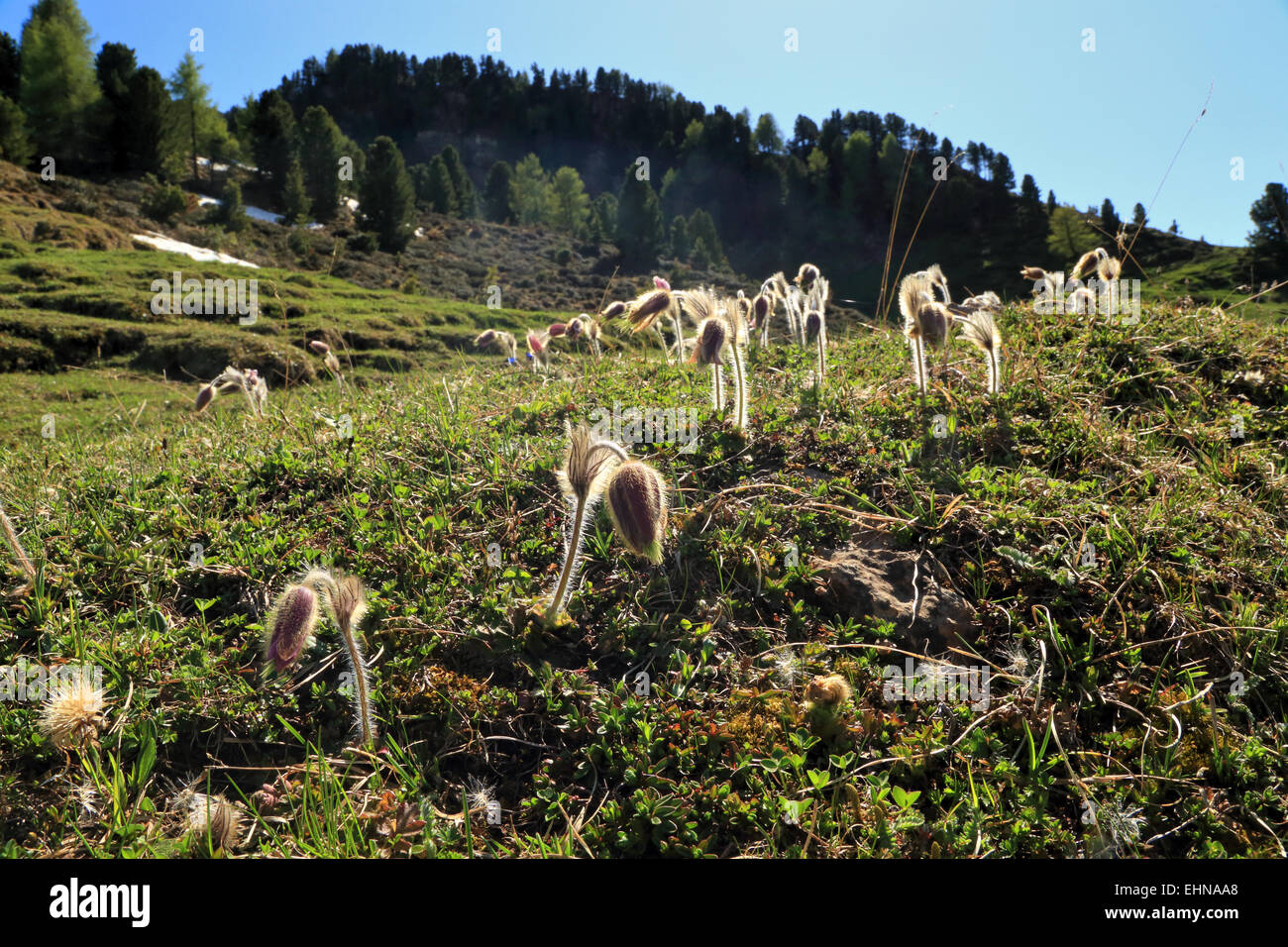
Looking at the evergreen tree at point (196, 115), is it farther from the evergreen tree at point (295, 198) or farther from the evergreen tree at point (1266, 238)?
the evergreen tree at point (1266, 238)

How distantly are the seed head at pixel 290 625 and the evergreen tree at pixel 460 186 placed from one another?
51848 mm

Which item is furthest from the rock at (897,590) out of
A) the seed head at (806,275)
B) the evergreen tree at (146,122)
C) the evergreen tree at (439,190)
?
the evergreen tree at (146,122)

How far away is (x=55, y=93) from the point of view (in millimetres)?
41969

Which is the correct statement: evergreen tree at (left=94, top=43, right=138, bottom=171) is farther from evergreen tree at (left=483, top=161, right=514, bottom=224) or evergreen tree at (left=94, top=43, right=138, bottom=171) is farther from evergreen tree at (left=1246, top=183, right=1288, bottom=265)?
evergreen tree at (left=1246, top=183, right=1288, bottom=265)

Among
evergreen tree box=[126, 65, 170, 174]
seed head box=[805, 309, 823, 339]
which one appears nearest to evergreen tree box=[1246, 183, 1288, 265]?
seed head box=[805, 309, 823, 339]

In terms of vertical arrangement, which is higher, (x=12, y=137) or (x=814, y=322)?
(x=12, y=137)

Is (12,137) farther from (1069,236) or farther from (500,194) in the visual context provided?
(1069,236)

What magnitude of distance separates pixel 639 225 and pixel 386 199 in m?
14.2

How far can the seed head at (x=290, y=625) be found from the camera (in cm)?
196

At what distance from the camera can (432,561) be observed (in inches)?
108

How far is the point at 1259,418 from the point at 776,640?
2.92 meters

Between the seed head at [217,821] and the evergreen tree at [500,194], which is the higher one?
the evergreen tree at [500,194]

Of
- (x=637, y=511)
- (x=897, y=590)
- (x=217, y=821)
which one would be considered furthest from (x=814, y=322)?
(x=217, y=821)
